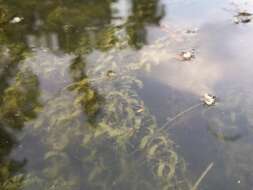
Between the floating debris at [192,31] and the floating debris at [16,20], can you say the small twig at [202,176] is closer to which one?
the floating debris at [192,31]

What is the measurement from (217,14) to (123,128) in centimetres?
259

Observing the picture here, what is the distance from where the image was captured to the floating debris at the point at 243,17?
5398mm

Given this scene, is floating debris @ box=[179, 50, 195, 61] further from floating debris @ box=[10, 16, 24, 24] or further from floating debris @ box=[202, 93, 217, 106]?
floating debris @ box=[10, 16, 24, 24]

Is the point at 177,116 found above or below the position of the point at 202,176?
above

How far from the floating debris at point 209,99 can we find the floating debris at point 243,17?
5.35 ft

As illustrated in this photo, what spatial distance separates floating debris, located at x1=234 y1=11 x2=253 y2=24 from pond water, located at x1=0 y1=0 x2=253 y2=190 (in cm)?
1

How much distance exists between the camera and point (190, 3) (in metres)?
5.97

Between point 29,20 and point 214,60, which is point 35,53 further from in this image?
point 214,60

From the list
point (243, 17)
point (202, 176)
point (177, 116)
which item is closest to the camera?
point (202, 176)

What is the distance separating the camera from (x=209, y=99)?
164 inches

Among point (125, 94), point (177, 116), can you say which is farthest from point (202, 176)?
point (125, 94)

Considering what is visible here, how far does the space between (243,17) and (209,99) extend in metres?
1.83

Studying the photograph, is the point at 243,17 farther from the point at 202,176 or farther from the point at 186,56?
the point at 202,176

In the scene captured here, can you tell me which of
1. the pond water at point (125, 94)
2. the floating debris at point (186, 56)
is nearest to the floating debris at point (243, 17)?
the pond water at point (125, 94)
